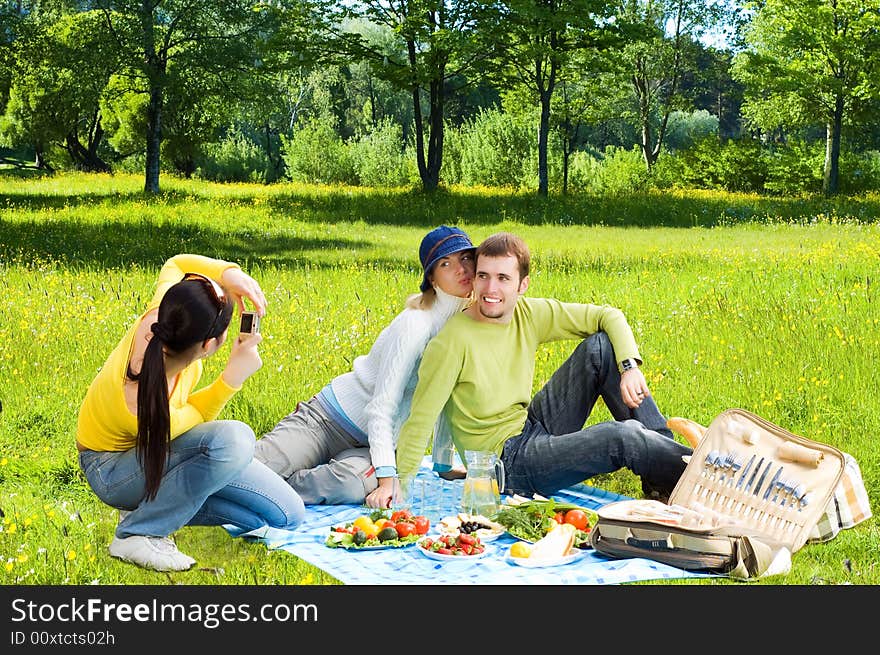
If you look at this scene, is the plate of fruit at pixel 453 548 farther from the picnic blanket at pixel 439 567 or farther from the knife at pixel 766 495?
the knife at pixel 766 495

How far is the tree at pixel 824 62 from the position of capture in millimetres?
23531

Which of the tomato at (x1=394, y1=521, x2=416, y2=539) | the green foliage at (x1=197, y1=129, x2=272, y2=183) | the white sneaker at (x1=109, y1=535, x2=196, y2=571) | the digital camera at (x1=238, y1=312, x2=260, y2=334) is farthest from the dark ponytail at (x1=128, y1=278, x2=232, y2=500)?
the green foliage at (x1=197, y1=129, x2=272, y2=183)

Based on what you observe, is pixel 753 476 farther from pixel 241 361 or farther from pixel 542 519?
pixel 241 361

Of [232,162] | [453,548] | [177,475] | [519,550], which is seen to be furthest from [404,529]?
[232,162]

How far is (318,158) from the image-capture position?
30922mm

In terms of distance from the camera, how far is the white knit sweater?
4641 mm

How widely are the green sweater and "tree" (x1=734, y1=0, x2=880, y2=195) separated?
66.3 feet

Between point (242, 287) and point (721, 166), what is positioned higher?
point (721, 166)

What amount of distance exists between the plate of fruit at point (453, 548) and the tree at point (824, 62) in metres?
21.0

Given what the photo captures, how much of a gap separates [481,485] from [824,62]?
22.2 metres

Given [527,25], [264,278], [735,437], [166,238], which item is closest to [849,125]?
[527,25]

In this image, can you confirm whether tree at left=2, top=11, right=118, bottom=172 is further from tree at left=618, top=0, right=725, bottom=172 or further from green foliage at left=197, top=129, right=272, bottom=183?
tree at left=618, top=0, right=725, bottom=172

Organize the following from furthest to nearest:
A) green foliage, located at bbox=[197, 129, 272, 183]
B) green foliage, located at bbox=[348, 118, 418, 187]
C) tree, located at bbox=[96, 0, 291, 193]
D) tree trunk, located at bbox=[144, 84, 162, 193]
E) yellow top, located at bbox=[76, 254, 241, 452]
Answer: green foliage, located at bbox=[197, 129, 272, 183], green foliage, located at bbox=[348, 118, 418, 187], tree trunk, located at bbox=[144, 84, 162, 193], tree, located at bbox=[96, 0, 291, 193], yellow top, located at bbox=[76, 254, 241, 452]
